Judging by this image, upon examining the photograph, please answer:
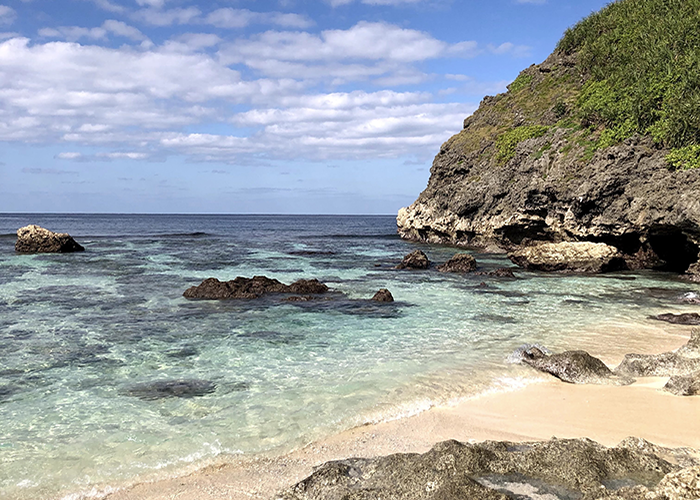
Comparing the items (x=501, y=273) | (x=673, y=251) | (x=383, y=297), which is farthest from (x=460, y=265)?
(x=673, y=251)

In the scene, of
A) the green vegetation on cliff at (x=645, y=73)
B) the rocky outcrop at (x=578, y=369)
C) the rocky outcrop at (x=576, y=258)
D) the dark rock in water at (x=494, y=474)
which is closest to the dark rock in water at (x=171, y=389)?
the dark rock in water at (x=494, y=474)

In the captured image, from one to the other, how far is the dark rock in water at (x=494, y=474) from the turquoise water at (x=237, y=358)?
65.0 inches

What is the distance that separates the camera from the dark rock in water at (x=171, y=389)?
8.30m

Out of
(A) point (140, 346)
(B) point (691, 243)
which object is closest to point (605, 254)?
(B) point (691, 243)

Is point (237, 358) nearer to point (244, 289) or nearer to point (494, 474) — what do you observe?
point (494, 474)

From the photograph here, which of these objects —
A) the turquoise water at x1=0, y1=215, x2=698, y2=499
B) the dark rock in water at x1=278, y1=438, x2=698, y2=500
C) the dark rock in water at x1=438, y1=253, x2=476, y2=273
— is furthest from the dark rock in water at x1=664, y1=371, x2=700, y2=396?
the dark rock in water at x1=438, y1=253, x2=476, y2=273

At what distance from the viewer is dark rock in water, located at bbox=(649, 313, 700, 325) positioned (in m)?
13.4

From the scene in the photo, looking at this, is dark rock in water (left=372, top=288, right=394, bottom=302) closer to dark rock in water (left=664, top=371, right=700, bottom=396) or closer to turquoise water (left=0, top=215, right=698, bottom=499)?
turquoise water (left=0, top=215, right=698, bottom=499)

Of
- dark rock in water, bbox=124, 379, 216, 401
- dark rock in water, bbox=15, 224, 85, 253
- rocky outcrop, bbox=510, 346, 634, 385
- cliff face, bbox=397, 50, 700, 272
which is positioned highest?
cliff face, bbox=397, 50, 700, 272

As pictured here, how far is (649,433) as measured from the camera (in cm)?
647

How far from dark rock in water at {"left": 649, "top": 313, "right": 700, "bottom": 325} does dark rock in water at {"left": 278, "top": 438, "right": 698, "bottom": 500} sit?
31.7ft

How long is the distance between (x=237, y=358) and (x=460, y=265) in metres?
17.4

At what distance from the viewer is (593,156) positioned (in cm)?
2830

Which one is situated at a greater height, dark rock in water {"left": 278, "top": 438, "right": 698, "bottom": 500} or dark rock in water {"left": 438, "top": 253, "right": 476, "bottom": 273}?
dark rock in water {"left": 438, "top": 253, "right": 476, "bottom": 273}
